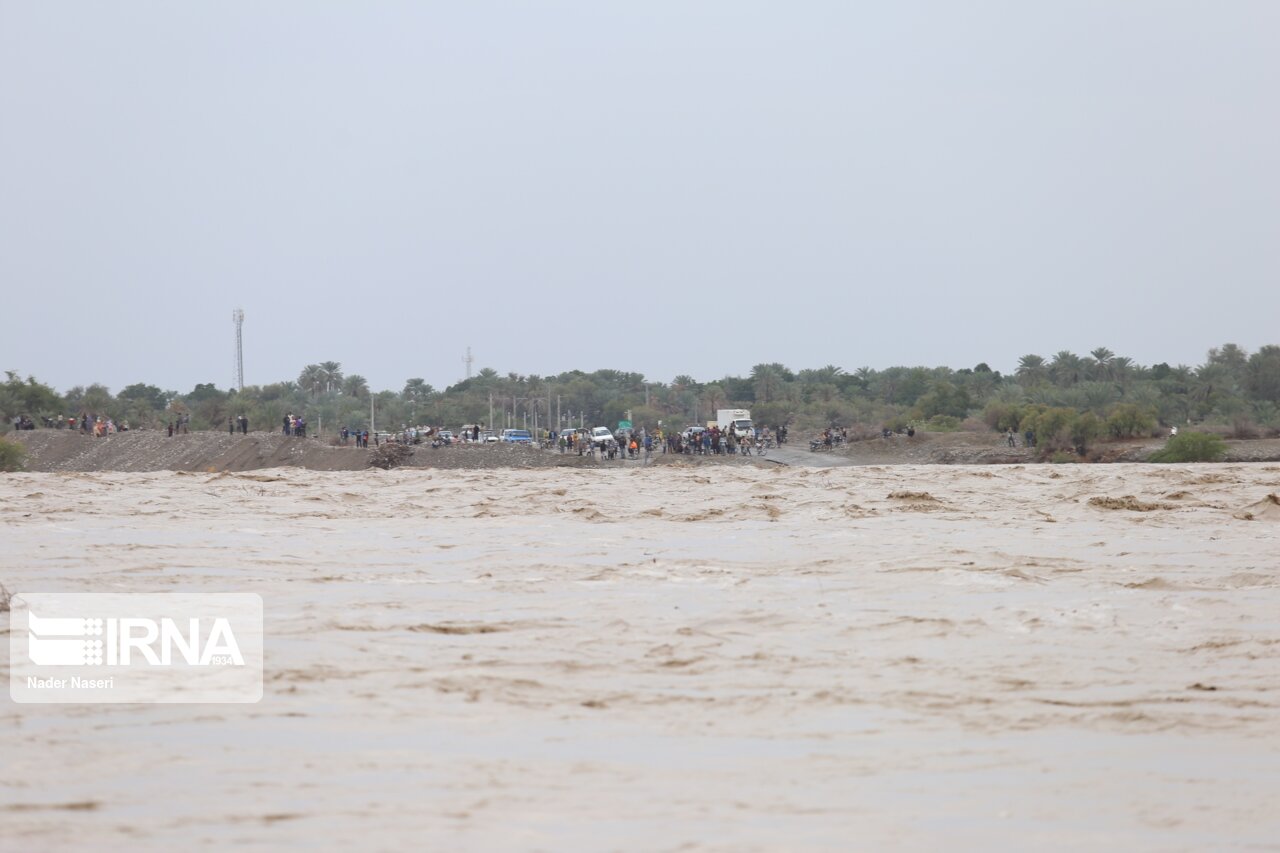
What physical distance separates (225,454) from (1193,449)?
3693 cm

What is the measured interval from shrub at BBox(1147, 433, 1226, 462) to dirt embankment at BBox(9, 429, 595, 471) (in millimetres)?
21172

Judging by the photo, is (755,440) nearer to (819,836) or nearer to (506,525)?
(506,525)

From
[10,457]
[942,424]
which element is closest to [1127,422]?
[942,424]

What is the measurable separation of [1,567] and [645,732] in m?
7.17

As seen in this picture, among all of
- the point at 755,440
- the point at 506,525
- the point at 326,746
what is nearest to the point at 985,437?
the point at 755,440

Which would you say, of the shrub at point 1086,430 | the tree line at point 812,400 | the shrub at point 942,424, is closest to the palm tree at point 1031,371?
the tree line at point 812,400

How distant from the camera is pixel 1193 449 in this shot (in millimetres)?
47406

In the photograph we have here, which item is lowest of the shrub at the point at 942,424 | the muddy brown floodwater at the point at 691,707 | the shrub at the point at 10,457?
the muddy brown floodwater at the point at 691,707

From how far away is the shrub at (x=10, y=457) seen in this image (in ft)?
157

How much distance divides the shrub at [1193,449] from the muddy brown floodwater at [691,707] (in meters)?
37.1

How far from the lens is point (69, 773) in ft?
14.5

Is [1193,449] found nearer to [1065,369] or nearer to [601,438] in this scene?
[601,438]

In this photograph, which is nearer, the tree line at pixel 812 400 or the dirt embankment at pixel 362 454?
the dirt embankment at pixel 362 454

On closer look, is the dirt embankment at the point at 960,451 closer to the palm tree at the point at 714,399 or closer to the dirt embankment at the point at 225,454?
the dirt embankment at the point at 225,454
